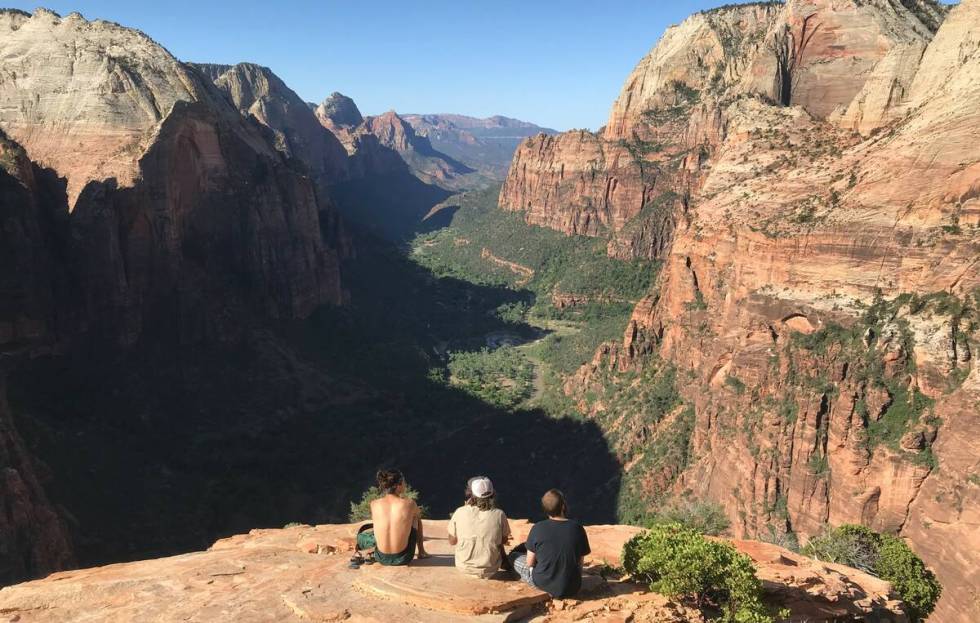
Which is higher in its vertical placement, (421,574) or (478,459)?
(421,574)

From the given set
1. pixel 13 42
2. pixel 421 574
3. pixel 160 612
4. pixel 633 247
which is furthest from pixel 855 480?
pixel 13 42

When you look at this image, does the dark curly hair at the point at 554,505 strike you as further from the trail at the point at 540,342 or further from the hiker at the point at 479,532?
the trail at the point at 540,342

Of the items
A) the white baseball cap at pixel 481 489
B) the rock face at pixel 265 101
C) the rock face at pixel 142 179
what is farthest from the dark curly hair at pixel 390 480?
the rock face at pixel 265 101

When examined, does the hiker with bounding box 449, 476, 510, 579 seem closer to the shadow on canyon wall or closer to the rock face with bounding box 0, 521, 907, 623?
the rock face with bounding box 0, 521, 907, 623

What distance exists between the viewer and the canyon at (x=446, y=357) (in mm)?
32531

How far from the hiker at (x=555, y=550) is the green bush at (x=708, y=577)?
278 cm

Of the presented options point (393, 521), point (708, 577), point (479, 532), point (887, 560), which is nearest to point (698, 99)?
point (887, 560)

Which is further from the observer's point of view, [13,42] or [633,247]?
[633,247]

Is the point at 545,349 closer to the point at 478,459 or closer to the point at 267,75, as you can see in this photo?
the point at 478,459

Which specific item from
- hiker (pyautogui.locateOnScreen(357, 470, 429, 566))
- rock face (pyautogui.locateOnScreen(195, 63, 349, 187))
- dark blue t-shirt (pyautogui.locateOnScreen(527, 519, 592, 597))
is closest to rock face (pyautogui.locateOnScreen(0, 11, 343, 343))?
hiker (pyautogui.locateOnScreen(357, 470, 429, 566))

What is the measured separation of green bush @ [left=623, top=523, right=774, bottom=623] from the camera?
49.4 feet

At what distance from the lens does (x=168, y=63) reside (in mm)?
81500

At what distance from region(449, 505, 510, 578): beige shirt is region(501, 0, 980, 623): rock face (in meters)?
28.4

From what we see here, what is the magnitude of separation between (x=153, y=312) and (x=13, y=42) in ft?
131
